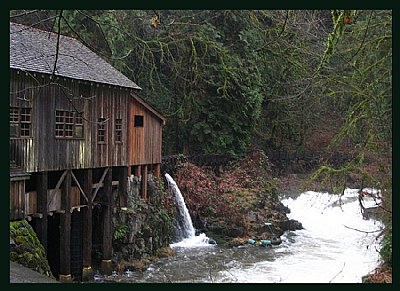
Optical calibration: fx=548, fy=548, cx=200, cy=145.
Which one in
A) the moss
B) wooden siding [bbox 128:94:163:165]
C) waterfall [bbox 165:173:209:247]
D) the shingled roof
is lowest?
waterfall [bbox 165:173:209:247]

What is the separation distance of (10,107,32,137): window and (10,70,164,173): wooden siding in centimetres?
11

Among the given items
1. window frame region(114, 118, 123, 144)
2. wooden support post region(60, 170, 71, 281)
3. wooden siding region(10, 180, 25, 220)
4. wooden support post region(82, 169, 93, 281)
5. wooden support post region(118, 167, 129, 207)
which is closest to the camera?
wooden siding region(10, 180, 25, 220)

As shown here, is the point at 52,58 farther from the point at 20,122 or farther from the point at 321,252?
the point at 321,252

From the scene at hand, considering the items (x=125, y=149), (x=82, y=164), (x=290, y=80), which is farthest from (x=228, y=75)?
(x=82, y=164)

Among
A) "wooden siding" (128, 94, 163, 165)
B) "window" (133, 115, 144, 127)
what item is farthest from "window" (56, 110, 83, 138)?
"window" (133, 115, 144, 127)

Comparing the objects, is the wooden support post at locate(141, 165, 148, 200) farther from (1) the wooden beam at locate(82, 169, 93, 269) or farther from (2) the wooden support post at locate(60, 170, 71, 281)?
(2) the wooden support post at locate(60, 170, 71, 281)

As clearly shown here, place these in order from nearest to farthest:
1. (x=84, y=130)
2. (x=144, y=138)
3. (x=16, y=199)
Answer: (x=16, y=199), (x=84, y=130), (x=144, y=138)

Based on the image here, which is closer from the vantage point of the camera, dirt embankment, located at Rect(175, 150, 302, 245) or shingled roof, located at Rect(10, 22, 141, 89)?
shingled roof, located at Rect(10, 22, 141, 89)

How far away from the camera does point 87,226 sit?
54.2ft

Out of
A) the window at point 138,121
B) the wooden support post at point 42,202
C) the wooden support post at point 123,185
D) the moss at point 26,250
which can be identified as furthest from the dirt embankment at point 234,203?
the moss at point 26,250

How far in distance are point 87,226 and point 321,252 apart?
28.2ft

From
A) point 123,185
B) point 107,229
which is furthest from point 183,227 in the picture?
point 107,229

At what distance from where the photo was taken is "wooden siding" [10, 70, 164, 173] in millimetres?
13793

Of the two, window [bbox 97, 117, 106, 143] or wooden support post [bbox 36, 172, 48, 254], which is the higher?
window [bbox 97, 117, 106, 143]
